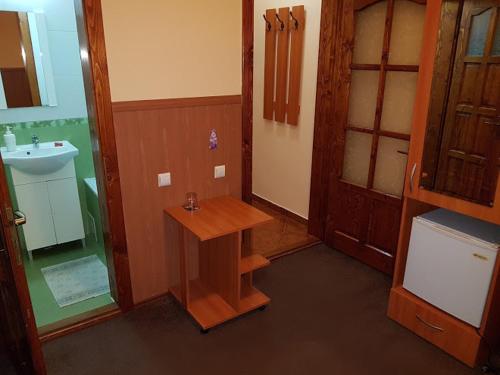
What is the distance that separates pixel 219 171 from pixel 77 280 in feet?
4.60

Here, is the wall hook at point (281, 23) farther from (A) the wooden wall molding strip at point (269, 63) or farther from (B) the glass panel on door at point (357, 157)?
(B) the glass panel on door at point (357, 157)

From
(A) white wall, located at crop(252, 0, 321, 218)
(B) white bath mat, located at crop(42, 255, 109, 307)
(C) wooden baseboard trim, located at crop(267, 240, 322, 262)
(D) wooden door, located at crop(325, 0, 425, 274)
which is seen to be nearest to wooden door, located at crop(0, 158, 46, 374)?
(B) white bath mat, located at crop(42, 255, 109, 307)

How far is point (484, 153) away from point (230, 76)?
1.57 m

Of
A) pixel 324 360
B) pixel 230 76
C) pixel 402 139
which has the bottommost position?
pixel 324 360

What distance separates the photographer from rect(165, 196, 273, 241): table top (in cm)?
226

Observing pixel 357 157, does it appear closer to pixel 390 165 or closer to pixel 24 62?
pixel 390 165

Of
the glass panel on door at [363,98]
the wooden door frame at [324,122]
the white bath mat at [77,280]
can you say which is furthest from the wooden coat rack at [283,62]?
the white bath mat at [77,280]

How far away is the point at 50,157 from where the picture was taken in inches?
119

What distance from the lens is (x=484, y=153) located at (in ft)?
6.73

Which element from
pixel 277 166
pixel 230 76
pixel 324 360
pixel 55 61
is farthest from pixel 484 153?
pixel 55 61

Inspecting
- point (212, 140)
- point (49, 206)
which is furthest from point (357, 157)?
point (49, 206)

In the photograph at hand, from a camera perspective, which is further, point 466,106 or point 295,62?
point 295,62

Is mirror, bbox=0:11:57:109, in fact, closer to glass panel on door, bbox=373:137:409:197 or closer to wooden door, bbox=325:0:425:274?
wooden door, bbox=325:0:425:274

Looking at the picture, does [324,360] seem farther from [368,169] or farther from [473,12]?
[473,12]
